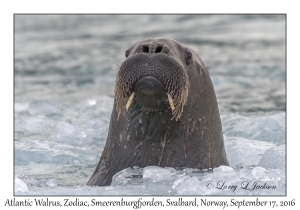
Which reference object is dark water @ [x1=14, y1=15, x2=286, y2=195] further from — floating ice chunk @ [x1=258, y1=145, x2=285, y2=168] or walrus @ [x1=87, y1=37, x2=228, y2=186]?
walrus @ [x1=87, y1=37, x2=228, y2=186]

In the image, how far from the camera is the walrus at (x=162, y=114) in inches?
211

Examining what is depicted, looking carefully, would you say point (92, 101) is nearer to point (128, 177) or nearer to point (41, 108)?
point (41, 108)

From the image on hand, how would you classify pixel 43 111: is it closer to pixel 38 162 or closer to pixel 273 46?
pixel 38 162

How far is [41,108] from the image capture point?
11.4 m

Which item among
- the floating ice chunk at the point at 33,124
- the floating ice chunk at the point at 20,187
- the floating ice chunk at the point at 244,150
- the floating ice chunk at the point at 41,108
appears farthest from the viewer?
the floating ice chunk at the point at 41,108

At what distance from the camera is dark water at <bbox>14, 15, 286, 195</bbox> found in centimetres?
669

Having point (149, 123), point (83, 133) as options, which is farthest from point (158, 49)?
point (83, 133)

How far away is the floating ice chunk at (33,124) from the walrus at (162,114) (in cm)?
419

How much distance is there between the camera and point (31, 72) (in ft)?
49.0

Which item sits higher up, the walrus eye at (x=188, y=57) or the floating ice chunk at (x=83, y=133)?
the walrus eye at (x=188, y=57)

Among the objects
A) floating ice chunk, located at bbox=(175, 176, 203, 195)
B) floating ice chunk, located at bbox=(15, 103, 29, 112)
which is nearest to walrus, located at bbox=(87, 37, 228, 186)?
floating ice chunk, located at bbox=(175, 176, 203, 195)

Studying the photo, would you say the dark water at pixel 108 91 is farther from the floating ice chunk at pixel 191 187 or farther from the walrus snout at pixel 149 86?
the walrus snout at pixel 149 86

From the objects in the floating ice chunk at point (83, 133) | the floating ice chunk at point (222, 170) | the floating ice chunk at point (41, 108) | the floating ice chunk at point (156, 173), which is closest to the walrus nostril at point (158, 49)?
the floating ice chunk at point (156, 173)
